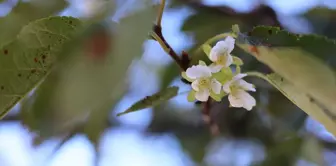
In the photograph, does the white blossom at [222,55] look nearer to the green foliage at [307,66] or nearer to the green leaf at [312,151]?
the green foliage at [307,66]

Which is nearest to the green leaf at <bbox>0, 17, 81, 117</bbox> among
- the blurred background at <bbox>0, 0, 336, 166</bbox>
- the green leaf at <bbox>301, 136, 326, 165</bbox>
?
the blurred background at <bbox>0, 0, 336, 166</bbox>

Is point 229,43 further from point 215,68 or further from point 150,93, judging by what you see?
point 150,93

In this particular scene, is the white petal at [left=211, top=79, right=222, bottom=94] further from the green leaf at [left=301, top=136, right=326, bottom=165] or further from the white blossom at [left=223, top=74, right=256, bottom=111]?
the green leaf at [left=301, top=136, right=326, bottom=165]

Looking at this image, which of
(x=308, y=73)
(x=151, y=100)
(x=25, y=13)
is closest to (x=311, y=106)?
(x=308, y=73)

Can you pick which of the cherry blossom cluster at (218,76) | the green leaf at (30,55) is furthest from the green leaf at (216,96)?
the green leaf at (30,55)

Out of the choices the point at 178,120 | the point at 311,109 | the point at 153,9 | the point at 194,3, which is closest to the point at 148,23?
the point at 153,9
